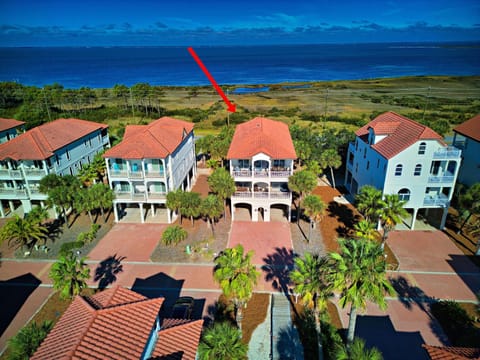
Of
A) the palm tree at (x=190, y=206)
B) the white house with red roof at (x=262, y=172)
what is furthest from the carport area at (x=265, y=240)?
the palm tree at (x=190, y=206)

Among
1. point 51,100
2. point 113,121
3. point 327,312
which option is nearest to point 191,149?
point 327,312

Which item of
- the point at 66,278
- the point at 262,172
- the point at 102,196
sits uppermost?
the point at 262,172

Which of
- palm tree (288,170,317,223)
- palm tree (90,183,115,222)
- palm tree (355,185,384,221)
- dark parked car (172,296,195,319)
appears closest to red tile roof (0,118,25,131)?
palm tree (90,183,115,222)

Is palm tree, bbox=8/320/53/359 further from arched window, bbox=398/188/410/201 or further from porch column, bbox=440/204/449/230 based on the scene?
porch column, bbox=440/204/449/230

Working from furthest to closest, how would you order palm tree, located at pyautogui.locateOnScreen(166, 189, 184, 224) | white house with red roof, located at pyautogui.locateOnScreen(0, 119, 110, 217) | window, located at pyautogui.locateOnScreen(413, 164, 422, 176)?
white house with red roof, located at pyautogui.locateOnScreen(0, 119, 110, 217) < palm tree, located at pyautogui.locateOnScreen(166, 189, 184, 224) < window, located at pyautogui.locateOnScreen(413, 164, 422, 176)

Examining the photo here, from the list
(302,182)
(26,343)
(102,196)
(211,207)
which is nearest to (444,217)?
(302,182)

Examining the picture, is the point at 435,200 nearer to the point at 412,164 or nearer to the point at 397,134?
the point at 412,164
